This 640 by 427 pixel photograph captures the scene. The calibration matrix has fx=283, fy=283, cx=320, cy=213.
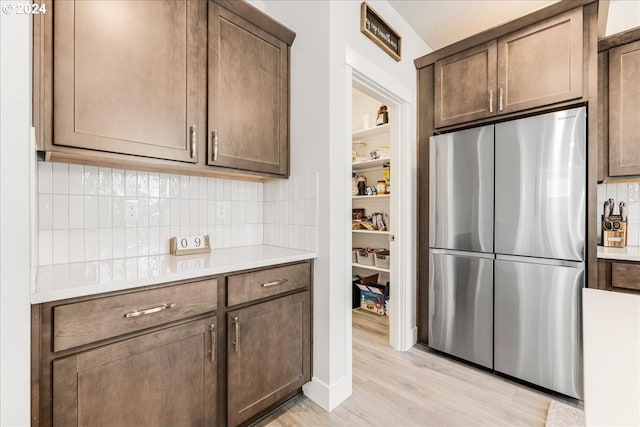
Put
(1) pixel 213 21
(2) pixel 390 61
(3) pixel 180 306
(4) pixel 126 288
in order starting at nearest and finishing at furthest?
(4) pixel 126 288, (3) pixel 180 306, (1) pixel 213 21, (2) pixel 390 61

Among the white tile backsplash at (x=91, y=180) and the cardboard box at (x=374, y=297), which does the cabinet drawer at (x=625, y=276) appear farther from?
the white tile backsplash at (x=91, y=180)

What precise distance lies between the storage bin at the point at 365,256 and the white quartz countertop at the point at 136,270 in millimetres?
1667

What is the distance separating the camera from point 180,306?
1.17m

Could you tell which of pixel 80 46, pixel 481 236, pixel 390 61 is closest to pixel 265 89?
pixel 80 46

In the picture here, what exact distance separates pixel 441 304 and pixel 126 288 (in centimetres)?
208

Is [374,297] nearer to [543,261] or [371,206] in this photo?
[371,206]

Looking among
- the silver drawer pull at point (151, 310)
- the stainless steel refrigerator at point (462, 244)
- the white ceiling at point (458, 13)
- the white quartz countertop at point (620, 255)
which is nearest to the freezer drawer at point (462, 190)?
the stainless steel refrigerator at point (462, 244)

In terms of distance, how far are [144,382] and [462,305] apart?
200cm

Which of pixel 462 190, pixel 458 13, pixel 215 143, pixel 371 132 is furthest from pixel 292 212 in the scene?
pixel 458 13

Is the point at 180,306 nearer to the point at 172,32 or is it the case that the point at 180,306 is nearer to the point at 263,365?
the point at 263,365

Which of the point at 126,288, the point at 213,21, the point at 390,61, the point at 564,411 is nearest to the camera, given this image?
the point at 126,288

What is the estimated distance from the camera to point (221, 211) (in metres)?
1.88

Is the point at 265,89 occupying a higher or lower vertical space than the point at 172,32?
lower

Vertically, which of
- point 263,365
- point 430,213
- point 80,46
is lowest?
point 263,365
